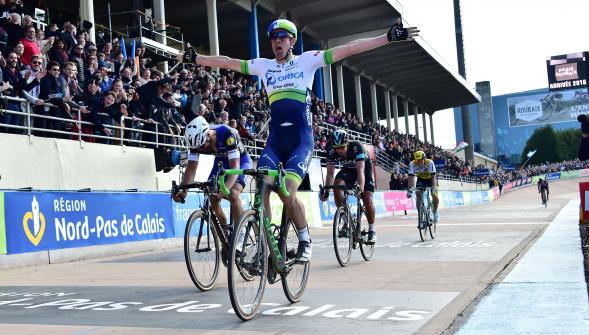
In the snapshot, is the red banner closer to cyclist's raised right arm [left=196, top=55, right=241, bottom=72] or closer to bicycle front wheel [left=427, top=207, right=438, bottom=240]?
bicycle front wheel [left=427, top=207, right=438, bottom=240]

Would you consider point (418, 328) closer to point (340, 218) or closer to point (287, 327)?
point (287, 327)

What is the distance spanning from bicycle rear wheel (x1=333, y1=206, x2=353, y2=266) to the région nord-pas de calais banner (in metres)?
154

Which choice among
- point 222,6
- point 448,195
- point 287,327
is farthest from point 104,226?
point 448,195

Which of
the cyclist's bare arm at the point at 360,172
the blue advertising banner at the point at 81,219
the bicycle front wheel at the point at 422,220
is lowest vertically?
the bicycle front wheel at the point at 422,220

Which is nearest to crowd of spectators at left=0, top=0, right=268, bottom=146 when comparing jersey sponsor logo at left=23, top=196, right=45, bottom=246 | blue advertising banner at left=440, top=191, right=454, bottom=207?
jersey sponsor logo at left=23, top=196, right=45, bottom=246

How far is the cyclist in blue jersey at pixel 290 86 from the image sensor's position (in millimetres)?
6145

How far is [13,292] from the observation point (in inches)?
286

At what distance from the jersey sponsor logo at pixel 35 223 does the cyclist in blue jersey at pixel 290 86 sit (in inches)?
223

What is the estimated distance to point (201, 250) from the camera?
6.78 meters

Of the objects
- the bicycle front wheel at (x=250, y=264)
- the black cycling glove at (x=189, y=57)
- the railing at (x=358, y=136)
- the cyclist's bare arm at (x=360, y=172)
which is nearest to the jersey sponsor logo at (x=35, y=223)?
the black cycling glove at (x=189, y=57)

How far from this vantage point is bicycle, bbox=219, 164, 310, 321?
5070 mm

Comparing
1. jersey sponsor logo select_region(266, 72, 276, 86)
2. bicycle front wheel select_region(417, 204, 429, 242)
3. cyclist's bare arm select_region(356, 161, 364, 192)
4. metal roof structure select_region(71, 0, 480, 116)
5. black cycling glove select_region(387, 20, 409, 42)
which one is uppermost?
metal roof structure select_region(71, 0, 480, 116)

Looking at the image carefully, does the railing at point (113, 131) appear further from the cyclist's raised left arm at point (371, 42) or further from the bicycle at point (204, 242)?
the cyclist's raised left arm at point (371, 42)

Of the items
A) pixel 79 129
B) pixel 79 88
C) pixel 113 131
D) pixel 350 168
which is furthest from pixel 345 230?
pixel 113 131
